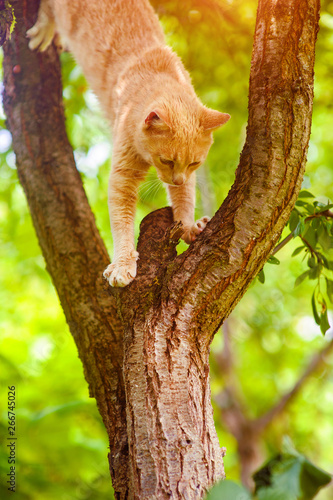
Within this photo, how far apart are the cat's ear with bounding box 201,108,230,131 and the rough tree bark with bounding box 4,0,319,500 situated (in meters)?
0.82

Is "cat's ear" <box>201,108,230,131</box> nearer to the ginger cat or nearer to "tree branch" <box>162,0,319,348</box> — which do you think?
the ginger cat

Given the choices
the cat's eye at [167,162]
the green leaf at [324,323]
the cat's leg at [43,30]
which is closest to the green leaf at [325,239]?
the green leaf at [324,323]

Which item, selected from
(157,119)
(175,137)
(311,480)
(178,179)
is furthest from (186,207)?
(311,480)

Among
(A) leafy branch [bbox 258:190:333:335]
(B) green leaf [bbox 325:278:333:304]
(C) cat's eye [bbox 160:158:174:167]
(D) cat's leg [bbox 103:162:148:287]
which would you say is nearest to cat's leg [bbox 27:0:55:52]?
(D) cat's leg [bbox 103:162:148:287]

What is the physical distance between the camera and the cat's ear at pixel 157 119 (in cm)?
254

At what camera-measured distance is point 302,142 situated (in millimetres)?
1771

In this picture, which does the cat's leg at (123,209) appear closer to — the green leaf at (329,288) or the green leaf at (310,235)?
the green leaf at (310,235)

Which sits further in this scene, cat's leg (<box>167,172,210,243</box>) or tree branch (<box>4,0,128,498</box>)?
cat's leg (<box>167,172,210,243</box>)

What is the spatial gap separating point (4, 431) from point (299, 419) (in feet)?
24.9

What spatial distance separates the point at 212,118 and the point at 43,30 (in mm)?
1661

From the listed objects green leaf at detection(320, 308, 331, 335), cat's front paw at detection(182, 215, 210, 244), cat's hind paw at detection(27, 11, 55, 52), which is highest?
cat's hind paw at detection(27, 11, 55, 52)

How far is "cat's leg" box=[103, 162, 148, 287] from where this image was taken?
2.48 meters

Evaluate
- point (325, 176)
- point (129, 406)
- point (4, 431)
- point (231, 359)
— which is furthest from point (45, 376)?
point (325, 176)

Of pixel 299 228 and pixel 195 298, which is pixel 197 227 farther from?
pixel 195 298
